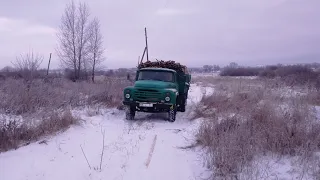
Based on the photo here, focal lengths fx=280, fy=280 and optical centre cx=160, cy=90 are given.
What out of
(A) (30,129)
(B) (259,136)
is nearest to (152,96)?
(A) (30,129)

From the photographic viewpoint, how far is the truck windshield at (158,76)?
1098 centimetres

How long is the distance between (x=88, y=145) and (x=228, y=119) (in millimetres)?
3425

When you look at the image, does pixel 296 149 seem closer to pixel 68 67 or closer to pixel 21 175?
pixel 21 175

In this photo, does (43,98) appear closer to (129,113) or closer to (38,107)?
(38,107)

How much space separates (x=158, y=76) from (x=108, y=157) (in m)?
5.79

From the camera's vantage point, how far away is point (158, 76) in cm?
1102

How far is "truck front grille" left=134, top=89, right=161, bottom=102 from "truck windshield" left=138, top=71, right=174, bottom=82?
3.40 ft

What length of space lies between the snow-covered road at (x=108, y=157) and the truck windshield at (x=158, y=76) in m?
3.18

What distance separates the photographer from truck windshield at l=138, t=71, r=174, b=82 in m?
11.0

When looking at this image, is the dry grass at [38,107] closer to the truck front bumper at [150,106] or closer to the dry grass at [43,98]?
the dry grass at [43,98]

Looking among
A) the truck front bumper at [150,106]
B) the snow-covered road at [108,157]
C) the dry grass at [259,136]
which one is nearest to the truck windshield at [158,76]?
the truck front bumper at [150,106]

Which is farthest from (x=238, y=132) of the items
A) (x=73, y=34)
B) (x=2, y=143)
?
(x=73, y=34)

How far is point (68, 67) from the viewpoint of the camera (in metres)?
28.4

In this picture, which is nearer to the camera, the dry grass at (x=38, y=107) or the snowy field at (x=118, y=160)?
the snowy field at (x=118, y=160)
